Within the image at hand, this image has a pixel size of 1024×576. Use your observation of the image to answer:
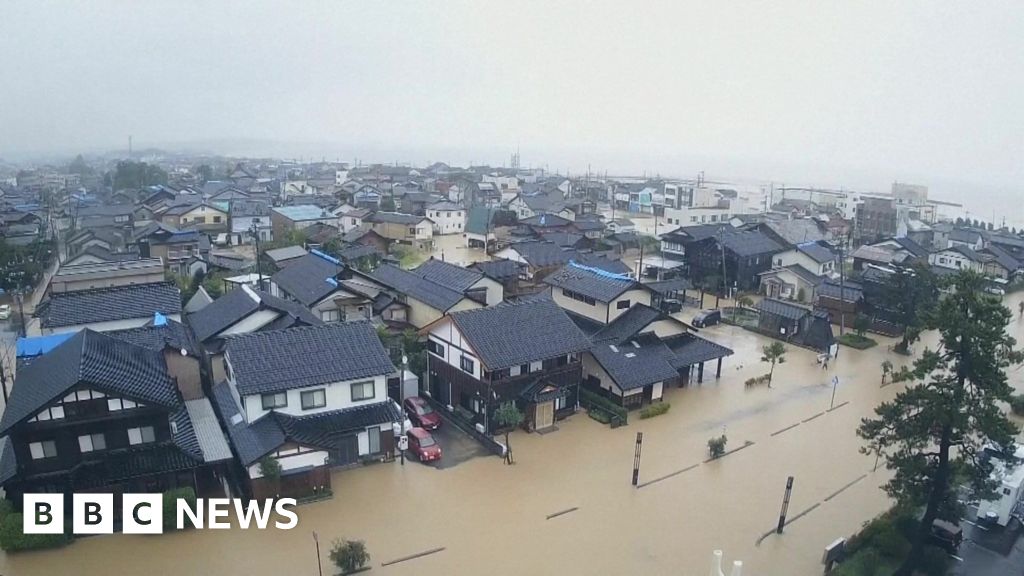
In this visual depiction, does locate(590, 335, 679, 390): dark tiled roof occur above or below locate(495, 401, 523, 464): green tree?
above

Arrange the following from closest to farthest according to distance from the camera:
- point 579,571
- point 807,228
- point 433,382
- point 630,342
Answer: point 579,571 → point 433,382 → point 630,342 → point 807,228

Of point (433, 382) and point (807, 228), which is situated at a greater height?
point (807, 228)

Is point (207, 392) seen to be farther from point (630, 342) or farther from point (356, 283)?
point (630, 342)

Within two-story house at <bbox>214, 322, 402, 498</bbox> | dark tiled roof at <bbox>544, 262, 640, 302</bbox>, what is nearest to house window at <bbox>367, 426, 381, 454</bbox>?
two-story house at <bbox>214, 322, 402, 498</bbox>

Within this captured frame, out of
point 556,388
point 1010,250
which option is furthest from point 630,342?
point 1010,250

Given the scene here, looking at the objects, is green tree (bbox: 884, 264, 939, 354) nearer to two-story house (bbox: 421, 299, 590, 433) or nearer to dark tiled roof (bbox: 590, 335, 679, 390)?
dark tiled roof (bbox: 590, 335, 679, 390)

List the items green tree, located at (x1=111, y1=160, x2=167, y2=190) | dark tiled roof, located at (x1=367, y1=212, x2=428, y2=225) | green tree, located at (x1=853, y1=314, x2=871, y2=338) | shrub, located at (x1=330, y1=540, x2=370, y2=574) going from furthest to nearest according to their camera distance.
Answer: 1. green tree, located at (x1=111, y1=160, x2=167, y2=190)
2. dark tiled roof, located at (x1=367, y1=212, x2=428, y2=225)
3. green tree, located at (x1=853, y1=314, x2=871, y2=338)
4. shrub, located at (x1=330, y1=540, x2=370, y2=574)

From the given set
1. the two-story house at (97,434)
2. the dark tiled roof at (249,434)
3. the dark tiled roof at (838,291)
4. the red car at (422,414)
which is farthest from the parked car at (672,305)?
the two-story house at (97,434)

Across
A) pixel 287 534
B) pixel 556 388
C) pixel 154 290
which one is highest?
pixel 154 290
